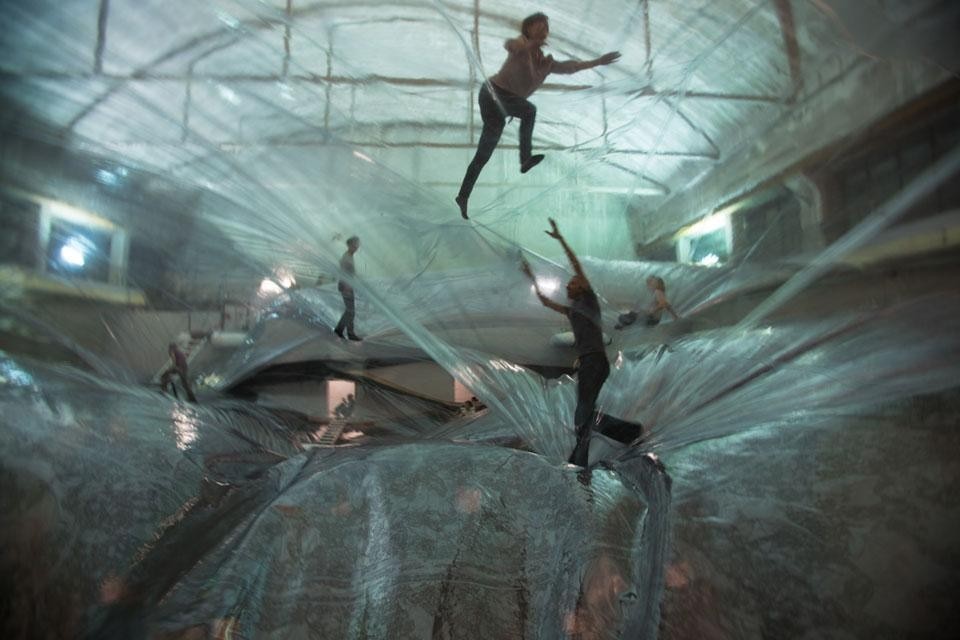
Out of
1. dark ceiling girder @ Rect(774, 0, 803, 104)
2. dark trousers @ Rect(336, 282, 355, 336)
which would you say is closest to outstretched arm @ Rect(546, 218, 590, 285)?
dark trousers @ Rect(336, 282, 355, 336)

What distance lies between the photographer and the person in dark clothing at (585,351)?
4.24ft

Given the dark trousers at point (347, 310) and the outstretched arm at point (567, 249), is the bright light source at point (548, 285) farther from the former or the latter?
the dark trousers at point (347, 310)

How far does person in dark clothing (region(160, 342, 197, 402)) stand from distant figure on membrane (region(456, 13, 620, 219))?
90cm

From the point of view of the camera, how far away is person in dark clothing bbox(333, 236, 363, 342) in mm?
1456

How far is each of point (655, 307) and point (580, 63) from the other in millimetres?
641

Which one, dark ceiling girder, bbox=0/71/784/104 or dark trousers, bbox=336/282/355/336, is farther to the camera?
dark trousers, bbox=336/282/355/336

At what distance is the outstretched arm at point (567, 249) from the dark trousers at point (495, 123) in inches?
7.0

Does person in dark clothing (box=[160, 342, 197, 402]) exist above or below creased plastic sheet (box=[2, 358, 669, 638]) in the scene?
above

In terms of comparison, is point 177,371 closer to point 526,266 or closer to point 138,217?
point 138,217

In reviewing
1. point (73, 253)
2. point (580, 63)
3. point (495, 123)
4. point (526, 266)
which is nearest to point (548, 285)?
point (526, 266)

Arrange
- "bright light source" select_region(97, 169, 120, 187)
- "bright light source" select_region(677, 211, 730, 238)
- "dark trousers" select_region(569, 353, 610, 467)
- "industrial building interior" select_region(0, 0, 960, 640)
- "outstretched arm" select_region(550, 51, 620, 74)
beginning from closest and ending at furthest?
"industrial building interior" select_region(0, 0, 960, 640), "dark trousers" select_region(569, 353, 610, 467), "outstretched arm" select_region(550, 51, 620, 74), "bright light source" select_region(97, 169, 120, 187), "bright light source" select_region(677, 211, 730, 238)

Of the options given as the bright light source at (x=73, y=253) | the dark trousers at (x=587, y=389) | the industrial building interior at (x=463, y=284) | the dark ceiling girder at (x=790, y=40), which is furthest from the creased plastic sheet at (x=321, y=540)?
the dark ceiling girder at (x=790, y=40)

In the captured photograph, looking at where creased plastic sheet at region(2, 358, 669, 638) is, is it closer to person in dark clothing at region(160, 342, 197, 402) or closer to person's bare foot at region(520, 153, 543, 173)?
person in dark clothing at region(160, 342, 197, 402)

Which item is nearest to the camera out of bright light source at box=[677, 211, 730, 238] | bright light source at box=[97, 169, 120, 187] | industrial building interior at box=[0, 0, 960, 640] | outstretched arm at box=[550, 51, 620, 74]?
industrial building interior at box=[0, 0, 960, 640]
